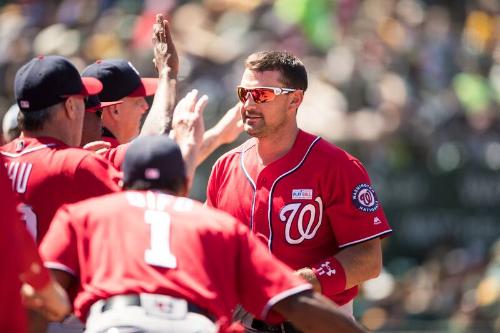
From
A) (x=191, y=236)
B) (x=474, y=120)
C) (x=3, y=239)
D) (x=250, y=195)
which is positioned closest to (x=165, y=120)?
(x=250, y=195)

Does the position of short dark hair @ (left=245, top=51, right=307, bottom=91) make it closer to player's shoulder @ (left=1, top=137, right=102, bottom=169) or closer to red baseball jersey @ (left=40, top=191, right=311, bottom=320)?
player's shoulder @ (left=1, top=137, right=102, bottom=169)

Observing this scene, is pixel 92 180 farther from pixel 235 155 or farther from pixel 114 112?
pixel 114 112

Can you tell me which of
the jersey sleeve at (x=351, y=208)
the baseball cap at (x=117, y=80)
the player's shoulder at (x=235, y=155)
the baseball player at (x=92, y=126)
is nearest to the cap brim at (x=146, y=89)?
the baseball cap at (x=117, y=80)

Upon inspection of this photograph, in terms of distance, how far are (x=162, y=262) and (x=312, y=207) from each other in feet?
7.39

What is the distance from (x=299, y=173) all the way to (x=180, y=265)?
231cm

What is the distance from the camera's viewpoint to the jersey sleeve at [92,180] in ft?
18.7

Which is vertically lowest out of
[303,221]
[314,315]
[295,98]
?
[303,221]

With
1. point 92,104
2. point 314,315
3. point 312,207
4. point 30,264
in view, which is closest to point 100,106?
point 92,104

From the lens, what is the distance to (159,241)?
4801 millimetres

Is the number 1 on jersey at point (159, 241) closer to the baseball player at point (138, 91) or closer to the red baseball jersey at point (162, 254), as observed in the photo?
the red baseball jersey at point (162, 254)

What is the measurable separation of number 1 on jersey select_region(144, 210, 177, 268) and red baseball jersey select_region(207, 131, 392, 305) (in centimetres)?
213

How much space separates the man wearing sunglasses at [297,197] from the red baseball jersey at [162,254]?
1.78 metres

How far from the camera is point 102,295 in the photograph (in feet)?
15.6

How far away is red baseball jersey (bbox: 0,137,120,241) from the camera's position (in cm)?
570
